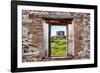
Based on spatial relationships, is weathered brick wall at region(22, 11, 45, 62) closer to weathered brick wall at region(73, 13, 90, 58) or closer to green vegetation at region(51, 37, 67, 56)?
green vegetation at region(51, 37, 67, 56)

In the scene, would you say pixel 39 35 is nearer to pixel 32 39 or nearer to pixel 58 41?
pixel 32 39

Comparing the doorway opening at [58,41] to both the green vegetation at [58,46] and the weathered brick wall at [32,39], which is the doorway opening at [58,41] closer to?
the green vegetation at [58,46]

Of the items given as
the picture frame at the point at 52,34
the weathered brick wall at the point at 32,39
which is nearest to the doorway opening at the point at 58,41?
the picture frame at the point at 52,34

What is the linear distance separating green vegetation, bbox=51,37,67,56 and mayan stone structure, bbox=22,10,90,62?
6cm

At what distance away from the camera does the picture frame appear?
72.6 inches

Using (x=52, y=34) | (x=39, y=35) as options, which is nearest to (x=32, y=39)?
(x=39, y=35)

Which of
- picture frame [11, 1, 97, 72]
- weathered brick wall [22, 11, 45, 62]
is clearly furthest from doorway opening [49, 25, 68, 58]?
weathered brick wall [22, 11, 45, 62]

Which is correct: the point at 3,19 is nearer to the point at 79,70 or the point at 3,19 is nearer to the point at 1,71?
the point at 1,71

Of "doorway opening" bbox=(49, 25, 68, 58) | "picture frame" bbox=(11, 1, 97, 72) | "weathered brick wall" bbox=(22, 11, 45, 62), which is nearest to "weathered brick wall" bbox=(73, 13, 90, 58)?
"picture frame" bbox=(11, 1, 97, 72)

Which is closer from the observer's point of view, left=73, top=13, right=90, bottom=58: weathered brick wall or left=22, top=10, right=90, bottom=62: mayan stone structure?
left=22, top=10, right=90, bottom=62: mayan stone structure

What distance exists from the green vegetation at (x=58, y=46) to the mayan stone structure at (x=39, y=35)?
0.19ft

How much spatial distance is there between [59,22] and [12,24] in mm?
447

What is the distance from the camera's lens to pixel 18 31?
1.84 metres

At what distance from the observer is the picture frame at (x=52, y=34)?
184 centimetres
